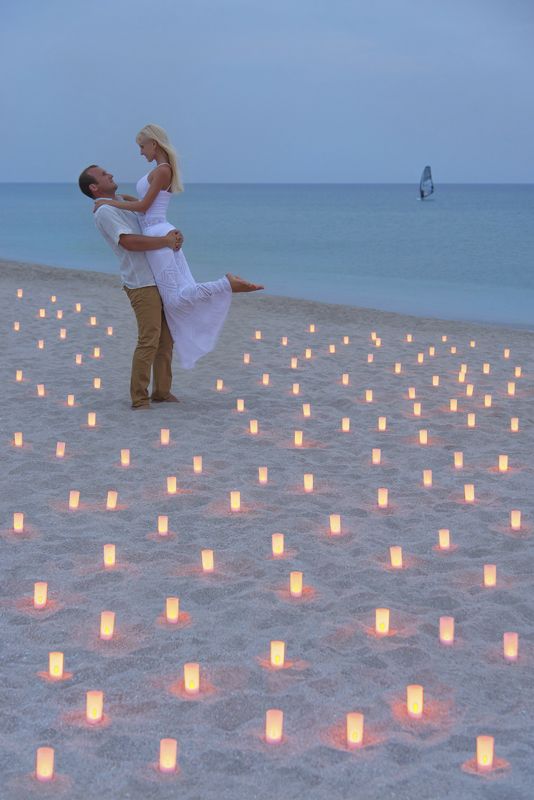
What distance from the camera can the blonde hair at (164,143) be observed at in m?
7.83

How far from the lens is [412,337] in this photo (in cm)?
1350

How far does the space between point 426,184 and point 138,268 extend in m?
95.8

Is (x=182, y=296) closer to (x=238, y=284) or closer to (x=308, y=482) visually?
(x=238, y=284)

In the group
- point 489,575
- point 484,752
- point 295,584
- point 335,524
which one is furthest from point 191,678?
point 335,524

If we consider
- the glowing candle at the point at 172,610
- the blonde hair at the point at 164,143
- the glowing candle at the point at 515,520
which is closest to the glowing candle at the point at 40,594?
the glowing candle at the point at 172,610

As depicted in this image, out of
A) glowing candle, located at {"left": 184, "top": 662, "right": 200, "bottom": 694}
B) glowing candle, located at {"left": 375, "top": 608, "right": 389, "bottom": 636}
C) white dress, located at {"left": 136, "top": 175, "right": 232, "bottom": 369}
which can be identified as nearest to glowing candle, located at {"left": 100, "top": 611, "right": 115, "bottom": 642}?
glowing candle, located at {"left": 184, "top": 662, "right": 200, "bottom": 694}

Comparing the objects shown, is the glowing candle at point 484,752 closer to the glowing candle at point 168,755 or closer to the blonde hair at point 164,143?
the glowing candle at point 168,755

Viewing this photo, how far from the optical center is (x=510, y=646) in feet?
13.6

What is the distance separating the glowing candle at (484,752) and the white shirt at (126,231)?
18.0ft

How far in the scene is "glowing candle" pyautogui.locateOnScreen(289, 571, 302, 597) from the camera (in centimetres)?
475

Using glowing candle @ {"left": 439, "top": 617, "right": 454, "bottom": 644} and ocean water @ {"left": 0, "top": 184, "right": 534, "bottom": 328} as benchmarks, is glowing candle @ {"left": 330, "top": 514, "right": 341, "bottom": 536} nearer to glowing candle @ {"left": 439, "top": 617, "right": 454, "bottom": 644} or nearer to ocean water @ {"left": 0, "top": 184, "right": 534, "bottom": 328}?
glowing candle @ {"left": 439, "top": 617, "right": 454, "bottom": 644}

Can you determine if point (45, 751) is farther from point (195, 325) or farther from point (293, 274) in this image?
point (293, 274)

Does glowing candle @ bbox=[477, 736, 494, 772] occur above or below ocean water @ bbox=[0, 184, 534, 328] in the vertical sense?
above

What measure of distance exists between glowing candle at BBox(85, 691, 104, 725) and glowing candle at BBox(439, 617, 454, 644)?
5.02 feet
